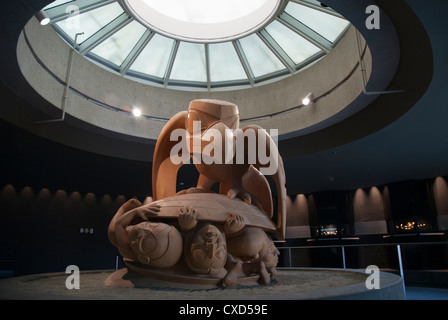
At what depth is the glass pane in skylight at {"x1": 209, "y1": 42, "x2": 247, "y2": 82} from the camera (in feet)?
35.0

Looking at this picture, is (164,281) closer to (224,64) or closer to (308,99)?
(308,99)

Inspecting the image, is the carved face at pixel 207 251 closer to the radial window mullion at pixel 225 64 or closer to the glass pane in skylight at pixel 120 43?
the glass pane in skylight at pixel 120 43

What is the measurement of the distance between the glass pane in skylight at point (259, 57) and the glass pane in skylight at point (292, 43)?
0.54 meters

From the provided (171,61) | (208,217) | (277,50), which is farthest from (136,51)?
(208,217)

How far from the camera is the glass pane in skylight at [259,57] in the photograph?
1029cm

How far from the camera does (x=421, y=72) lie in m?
6.62

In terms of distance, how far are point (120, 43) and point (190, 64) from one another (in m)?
2.52

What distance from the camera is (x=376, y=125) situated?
8.97 m

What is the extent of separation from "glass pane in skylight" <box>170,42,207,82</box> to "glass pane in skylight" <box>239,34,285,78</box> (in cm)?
153

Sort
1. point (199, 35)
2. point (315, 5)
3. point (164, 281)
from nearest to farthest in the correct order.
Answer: point (164, 281) < point (315, 5) < point (199, 35)

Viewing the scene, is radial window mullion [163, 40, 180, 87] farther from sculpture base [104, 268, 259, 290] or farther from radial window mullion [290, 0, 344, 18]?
sculpture base [104, 268, 259, 290]

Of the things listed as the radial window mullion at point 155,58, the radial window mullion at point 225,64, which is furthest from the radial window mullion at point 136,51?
the radial window mullion at point 225,64

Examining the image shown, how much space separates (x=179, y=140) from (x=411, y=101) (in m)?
5.52
